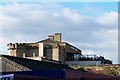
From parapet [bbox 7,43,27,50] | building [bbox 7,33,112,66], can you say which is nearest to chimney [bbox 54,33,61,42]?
building [bbox 7,33,112,66]

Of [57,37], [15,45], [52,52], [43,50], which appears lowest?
[52,52]

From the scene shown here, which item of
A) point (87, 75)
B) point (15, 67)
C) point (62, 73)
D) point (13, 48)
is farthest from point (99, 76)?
point (13, 48)

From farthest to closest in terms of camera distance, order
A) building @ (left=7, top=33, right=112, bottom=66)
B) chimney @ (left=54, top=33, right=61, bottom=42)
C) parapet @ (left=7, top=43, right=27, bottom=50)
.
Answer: chimney @ (left=54, top=33, right=61, bottom=42) → parapet @ (left=7, top=43, right=27, bottom=50) → building @ (left=7, top=33, right=112, bottom=66)

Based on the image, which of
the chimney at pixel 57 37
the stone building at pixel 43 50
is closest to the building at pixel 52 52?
the stone building at pixel 43 50

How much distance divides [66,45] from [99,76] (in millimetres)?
56518

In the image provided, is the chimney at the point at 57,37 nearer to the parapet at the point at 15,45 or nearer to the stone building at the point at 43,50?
the stone building at the point at 43,50

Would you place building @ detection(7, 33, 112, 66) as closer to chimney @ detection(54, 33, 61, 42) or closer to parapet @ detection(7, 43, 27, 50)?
parapet @ detection(7, 43, 27, 50)

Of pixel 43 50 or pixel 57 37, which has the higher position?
pixel 57 37

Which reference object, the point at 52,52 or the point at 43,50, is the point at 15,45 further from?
the point at 52,52

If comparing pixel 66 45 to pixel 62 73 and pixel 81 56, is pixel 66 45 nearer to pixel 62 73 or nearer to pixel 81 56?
pixel 81 56

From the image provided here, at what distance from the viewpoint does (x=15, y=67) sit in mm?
57531

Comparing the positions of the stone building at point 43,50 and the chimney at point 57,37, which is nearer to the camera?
the stone building at point 43,50

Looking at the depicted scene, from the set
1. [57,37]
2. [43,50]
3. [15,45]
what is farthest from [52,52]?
[15,45]

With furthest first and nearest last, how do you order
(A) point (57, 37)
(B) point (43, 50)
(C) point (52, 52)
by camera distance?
(A) point (57, 37) → (C) point (52, 52) → (B) point (43, 50)
